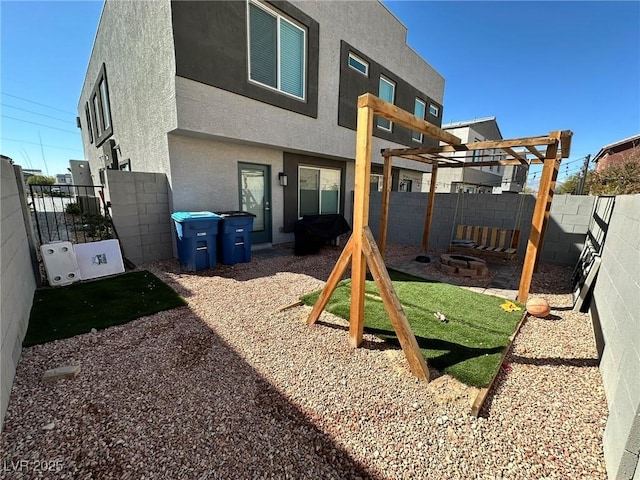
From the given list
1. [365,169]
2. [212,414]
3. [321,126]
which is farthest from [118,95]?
[212,414]

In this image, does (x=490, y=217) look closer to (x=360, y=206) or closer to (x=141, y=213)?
(x=360, y=206)

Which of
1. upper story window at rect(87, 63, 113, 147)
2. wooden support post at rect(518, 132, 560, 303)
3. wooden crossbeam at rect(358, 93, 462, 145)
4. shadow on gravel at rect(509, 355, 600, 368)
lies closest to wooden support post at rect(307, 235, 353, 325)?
wooden crossbeam at rect(358, 93, 462, 145)

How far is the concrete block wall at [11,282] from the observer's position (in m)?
2.09

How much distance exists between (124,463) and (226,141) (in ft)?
18.5

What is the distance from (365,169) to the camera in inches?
97.7

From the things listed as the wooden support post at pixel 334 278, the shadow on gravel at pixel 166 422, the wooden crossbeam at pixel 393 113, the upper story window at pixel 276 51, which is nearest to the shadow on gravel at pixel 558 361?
the wooden support post at pixel 334 278

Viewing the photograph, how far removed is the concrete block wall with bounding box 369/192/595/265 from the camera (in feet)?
18.3

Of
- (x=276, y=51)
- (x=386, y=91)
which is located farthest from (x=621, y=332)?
(x=386, y=91)

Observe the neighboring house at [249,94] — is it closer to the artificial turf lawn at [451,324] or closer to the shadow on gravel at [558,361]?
the artificial turf lawn at [451,324]

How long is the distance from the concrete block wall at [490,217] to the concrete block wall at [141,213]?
6049 mm

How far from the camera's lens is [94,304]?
145 inches

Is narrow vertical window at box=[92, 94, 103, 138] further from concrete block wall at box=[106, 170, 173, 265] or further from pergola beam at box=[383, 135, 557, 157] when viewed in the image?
pergola beam at box=[383, 135, 557, 157]

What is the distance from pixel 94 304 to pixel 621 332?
5903 millimetres

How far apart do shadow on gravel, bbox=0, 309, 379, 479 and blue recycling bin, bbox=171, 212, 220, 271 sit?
100 inches
